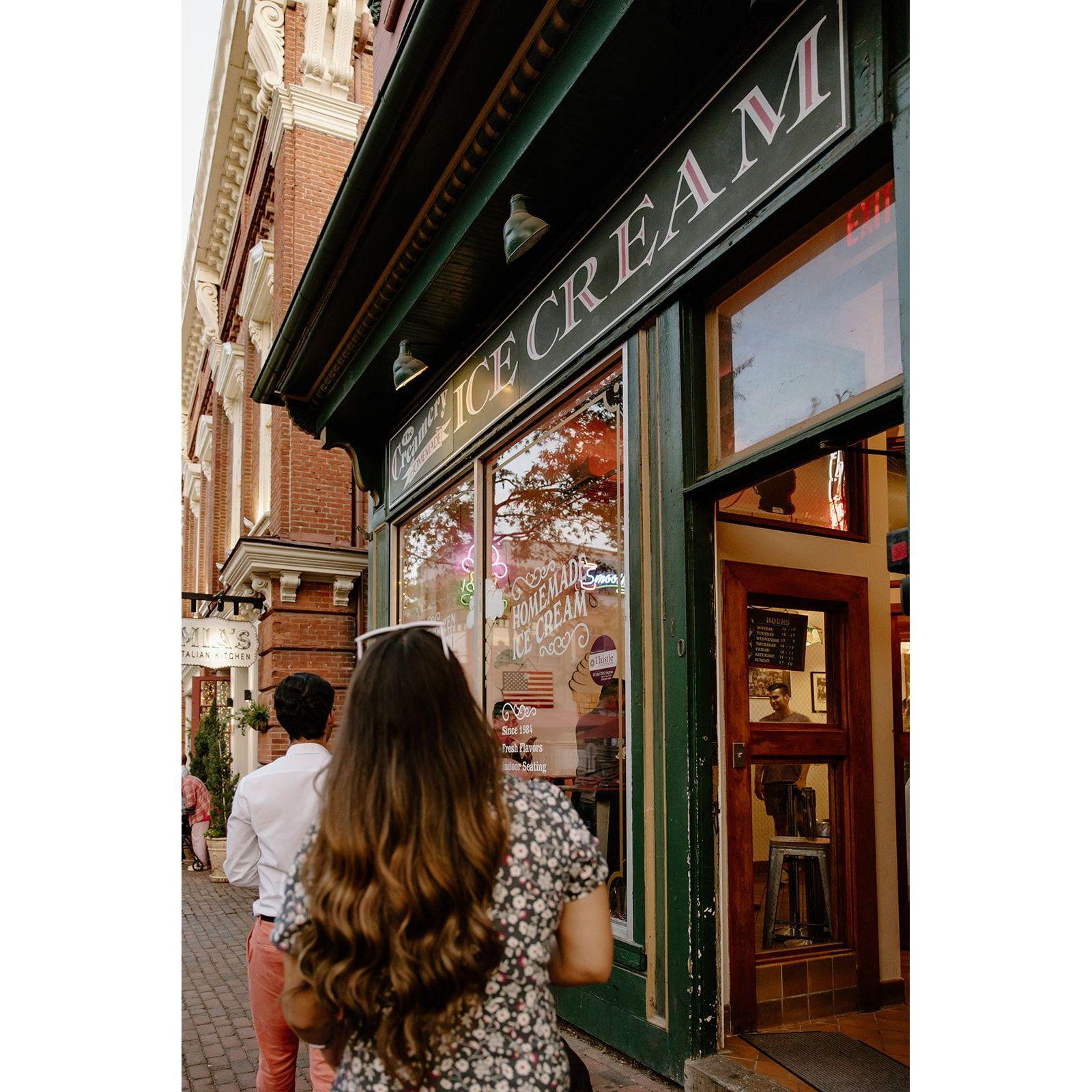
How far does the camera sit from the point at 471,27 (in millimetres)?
4793

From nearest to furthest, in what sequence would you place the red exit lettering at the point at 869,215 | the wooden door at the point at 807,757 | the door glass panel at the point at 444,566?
the red exit lettering at the point at 869,215 < the wooden door at the point at 807,757 < the door glass panel at the point at 444,566

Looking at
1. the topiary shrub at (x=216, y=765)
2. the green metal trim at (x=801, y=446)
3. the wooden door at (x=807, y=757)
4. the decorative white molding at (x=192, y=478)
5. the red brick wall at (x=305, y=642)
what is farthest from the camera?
the decorative white molding at (x=192, y=478)

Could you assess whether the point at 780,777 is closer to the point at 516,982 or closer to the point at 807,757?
the point at 807,757

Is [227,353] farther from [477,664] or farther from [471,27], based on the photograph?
[471,27]

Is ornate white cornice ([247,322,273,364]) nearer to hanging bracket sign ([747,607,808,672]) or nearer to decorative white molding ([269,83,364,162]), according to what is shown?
decorative white molding ([269,83,364,162])

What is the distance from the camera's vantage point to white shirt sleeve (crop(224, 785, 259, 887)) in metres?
3.34

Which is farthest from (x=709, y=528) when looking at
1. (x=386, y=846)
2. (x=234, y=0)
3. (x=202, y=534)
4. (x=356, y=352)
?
(x=202, y=534)

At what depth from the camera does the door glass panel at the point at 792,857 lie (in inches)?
192

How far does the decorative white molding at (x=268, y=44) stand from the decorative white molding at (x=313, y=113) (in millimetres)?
293

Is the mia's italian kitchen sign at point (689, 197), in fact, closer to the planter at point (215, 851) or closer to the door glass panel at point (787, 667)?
the door glass panel at point (787, 667)

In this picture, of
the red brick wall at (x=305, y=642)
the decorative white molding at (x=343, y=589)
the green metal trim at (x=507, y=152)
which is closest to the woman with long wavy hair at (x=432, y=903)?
the green metal trim at (x=507, y=152)

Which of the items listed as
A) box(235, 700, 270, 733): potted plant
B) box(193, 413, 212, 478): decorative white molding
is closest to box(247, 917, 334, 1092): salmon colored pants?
box(235, 700, 270, 733): potted plant

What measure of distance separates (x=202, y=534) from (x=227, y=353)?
8882 mm

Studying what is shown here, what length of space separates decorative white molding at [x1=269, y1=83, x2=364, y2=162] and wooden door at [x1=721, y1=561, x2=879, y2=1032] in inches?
458
